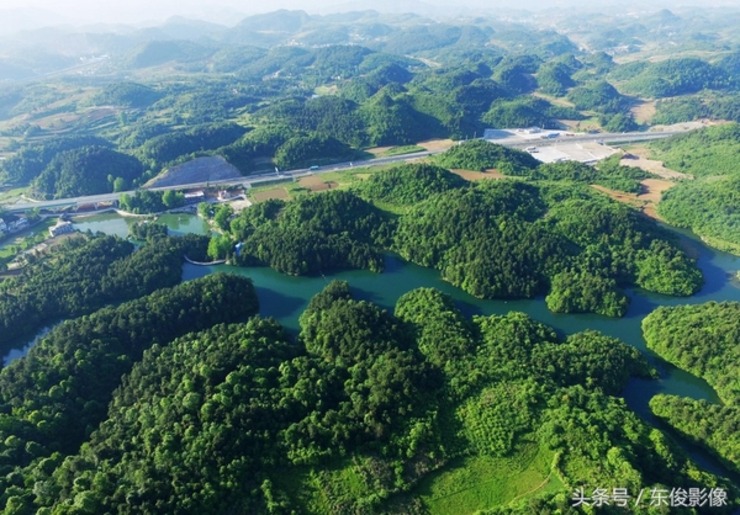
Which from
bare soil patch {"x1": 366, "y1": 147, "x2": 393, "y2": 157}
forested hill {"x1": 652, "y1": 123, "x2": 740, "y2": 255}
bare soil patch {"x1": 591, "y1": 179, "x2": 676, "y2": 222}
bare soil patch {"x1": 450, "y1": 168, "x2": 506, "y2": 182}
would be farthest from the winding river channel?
bare soil patch {"x1": 366, "y1": 147, "x2": 393, "y2": 157}

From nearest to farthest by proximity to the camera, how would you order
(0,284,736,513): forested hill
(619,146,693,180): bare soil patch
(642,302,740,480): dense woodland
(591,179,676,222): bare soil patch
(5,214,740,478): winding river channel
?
(0,284,736,513): forested hill → (642,302,740,480): dense woodland → (5,214,740,478): winding river channel → (591,179,676,222): bare soil patch → (619,146,693,180): bare soil patch

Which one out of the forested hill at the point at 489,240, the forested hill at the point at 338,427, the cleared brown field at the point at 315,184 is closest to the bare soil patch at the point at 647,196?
the forested hill at the point at 489,240

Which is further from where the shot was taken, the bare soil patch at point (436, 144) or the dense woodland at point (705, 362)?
the bare soil patch at point (436, 144)

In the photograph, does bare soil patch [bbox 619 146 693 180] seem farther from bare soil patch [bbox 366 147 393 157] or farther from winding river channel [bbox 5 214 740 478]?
bare soil patch [bbox 366 147 393 157]

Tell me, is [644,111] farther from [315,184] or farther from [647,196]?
[315,184]

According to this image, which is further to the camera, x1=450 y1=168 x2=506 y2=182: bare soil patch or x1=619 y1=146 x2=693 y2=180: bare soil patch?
x1=619 y1=146 x2=693 y2=180: bare soil patch

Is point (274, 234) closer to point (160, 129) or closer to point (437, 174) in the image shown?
point (437, 174)

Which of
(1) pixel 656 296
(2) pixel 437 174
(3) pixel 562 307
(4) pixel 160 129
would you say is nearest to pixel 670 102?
(2) pixel 437 174

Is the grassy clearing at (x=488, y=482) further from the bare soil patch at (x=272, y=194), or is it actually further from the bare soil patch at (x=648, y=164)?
the bare soil patch at (x=648, y=164)
